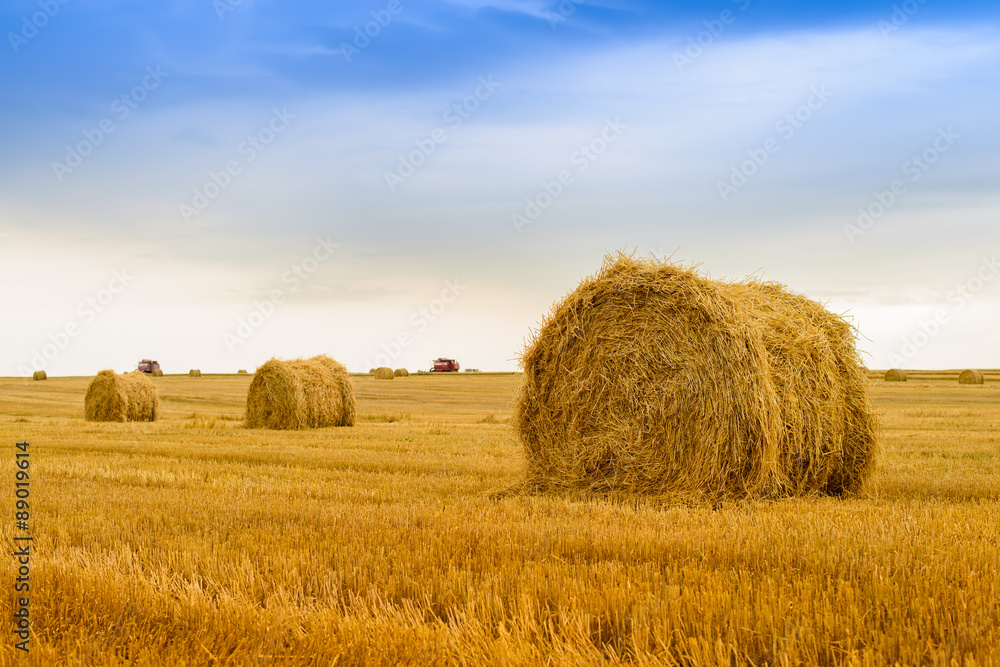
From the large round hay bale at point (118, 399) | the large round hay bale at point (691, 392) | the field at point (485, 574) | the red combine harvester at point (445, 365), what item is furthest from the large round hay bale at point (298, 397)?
the red combine harvester at point (445, 365)

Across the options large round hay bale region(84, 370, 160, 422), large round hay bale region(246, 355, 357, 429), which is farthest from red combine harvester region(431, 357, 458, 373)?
large round hay bale region(246, 355, 357, 429)

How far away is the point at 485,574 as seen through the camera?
4.54m

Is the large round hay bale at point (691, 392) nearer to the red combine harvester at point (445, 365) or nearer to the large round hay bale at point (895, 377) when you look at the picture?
the large round hay bale at point (895, 377)

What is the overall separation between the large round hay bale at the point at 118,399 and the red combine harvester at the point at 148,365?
29.3 meters

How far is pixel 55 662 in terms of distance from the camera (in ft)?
11.1

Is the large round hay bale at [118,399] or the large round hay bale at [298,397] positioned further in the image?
the large round hay bale at [118,399]

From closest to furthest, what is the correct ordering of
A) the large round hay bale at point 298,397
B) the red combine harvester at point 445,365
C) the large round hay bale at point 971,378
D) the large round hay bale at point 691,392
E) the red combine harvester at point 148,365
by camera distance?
the large round hay bale at point 691,392, the large round hay bale at point 298,397, the large round hay bale at point 971,378, the red combine harvester at point 148,365, the red combine harvester at point 445,365

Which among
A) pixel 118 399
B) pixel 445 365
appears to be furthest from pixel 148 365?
Answer: pixel 118 399

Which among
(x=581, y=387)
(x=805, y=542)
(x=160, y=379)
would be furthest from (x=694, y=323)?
(x=160, y=379)

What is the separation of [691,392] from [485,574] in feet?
14.6

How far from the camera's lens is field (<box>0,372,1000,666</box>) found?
11.4 ft

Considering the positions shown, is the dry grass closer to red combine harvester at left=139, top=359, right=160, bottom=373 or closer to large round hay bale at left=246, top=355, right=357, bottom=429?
large round hay bale at left=246, top=355, right=357, bottom=429

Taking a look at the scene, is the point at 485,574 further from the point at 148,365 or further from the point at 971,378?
the point at 148,365

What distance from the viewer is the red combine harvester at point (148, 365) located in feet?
168
